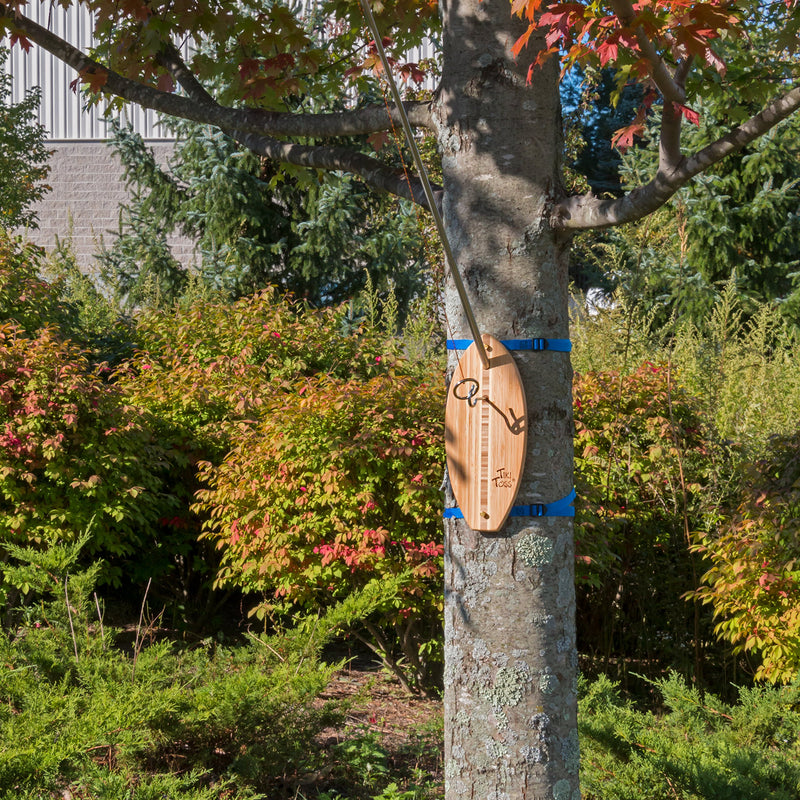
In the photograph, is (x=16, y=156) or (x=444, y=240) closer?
(x=444, y=240)

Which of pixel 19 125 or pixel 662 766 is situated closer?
pixel 662 766

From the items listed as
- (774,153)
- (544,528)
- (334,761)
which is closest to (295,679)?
(334,761)

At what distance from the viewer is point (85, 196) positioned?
19.0 meters

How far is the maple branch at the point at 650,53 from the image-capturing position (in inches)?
71.5

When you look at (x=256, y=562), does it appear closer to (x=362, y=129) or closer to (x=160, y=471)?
(x=160, y=471)

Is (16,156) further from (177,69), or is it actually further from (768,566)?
(768,566)

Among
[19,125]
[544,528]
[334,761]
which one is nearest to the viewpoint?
[544,528]

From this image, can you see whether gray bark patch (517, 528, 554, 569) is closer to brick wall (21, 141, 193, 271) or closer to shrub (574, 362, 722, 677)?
shrub (574, 362, 722, 677)

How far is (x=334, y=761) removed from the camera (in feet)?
11.6

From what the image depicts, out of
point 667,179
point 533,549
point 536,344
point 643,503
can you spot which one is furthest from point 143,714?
point 643,503

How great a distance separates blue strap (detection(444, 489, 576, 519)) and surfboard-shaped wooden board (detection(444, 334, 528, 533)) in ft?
0.09

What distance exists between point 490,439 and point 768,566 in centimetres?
266

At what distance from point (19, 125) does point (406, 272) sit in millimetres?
6553

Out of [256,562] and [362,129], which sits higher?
[362,129]
